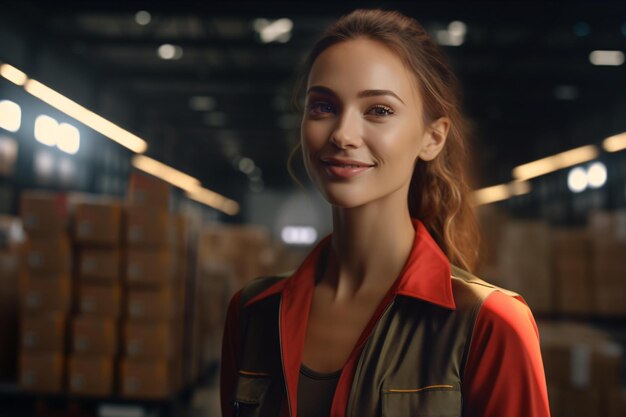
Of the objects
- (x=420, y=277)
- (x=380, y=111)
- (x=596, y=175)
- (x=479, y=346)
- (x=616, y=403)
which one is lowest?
(x=616, y=403)

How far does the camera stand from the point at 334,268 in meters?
1.22

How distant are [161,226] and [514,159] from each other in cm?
1675

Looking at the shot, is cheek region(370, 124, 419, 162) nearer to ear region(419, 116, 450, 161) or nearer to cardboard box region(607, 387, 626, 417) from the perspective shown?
ear region(419, 116, 450, 161)

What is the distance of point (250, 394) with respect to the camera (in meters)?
1.11

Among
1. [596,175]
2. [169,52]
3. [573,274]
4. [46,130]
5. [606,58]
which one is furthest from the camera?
[596,175]

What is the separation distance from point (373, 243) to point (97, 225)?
4026 millimetres

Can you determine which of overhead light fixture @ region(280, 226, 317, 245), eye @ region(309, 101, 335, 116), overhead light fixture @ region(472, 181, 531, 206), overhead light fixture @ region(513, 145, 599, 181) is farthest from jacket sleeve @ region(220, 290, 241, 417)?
overhead light fixture @ region(280, 226, 317, 245)

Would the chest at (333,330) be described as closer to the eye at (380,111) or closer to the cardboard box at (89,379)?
the eye at (380,111)

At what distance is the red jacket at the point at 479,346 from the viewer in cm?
94

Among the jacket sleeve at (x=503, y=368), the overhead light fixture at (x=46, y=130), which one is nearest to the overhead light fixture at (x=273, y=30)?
the overhead light fixture at (x=46, y=130)

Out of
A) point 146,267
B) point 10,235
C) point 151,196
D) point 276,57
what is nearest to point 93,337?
point 146,267

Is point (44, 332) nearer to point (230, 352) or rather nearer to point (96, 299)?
point (96, 299)

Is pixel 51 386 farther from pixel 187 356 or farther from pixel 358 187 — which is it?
pixel 358 187

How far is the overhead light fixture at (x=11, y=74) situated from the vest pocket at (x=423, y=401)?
130 inches
